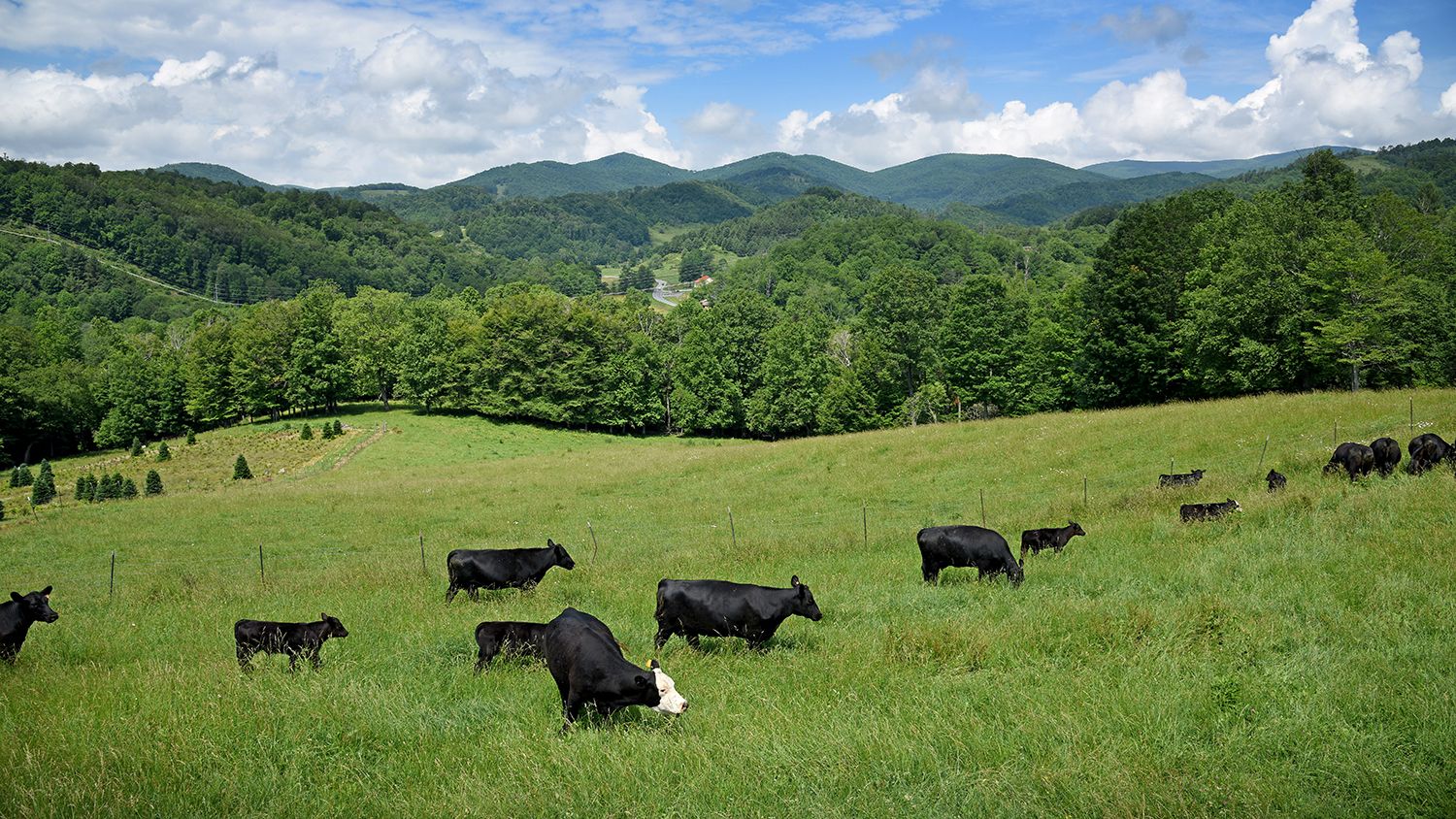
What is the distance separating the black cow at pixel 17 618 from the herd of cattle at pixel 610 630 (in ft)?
0.04

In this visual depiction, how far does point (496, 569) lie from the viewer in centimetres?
1489

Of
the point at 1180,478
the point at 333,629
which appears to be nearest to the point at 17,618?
the point at 333,629

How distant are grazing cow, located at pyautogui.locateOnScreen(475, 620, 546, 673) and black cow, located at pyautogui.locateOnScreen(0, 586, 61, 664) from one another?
621cm

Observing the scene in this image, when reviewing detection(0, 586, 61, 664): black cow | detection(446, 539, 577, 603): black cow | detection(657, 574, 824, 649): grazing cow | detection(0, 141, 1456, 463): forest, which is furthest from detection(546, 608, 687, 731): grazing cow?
detection(0, 141, 1456, 463): forest

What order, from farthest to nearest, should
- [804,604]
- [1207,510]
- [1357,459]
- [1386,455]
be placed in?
1. [1357,459]
2. [1386,455]
3. [1207,510]
4. [804,604]

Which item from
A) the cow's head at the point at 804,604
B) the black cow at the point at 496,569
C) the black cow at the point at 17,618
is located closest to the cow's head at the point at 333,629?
the black cow at the point at 496,569

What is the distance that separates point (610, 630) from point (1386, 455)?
58.7ft

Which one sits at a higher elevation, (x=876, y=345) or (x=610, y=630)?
(x=876, y=345)

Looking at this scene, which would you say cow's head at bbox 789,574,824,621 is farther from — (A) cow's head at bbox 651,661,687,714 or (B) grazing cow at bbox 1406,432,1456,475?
(B) grazing cow at bbox 1406,432,1456,475

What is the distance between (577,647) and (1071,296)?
61.6 meters

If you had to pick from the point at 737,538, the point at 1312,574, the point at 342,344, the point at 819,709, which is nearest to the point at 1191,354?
the point at 737,538

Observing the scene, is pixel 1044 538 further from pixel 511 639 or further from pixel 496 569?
pixel 511 639

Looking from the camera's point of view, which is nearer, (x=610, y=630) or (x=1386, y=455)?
(x=610, y=630)

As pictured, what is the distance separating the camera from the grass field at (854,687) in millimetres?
6285
